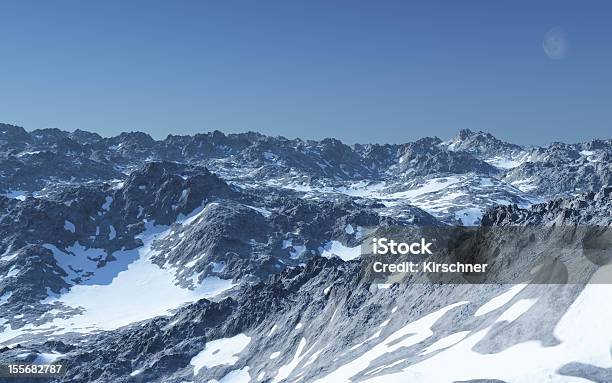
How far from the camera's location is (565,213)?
76.9 m

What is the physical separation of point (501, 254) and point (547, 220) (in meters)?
9.01

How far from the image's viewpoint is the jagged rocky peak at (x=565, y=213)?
73000mm

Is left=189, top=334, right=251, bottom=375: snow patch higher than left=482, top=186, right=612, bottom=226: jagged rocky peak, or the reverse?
left=482, top=186, right=612, bottom=226: jagged rocky peak

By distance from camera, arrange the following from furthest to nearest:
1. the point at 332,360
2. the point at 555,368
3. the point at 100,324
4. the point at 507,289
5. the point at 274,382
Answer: the point at 100,324 → the point at 274,382 → the point at 332,360 → the point at 507,289 → the point at 555,368

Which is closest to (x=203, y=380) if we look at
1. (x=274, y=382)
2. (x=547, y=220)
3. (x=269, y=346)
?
(x=269, y=346)

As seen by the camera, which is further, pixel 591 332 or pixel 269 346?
pixel 269 346

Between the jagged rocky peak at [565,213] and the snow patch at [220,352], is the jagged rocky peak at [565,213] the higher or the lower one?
the higher one

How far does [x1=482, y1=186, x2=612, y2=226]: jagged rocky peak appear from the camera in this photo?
7300 cm

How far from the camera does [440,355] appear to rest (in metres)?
57.8

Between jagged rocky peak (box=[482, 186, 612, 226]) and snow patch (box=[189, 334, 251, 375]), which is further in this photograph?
snow patch (box=[189, 334, 251, 375])

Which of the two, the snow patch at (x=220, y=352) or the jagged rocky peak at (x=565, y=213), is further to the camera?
the snow patch at (x=220, y=352)

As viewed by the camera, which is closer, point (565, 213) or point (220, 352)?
point (565, 213)

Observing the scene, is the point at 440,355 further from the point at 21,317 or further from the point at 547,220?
the point at 21,317

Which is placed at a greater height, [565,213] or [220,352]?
[565,213]
